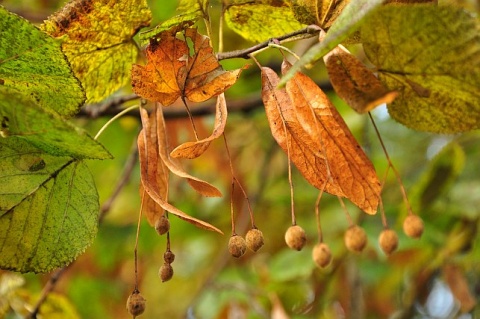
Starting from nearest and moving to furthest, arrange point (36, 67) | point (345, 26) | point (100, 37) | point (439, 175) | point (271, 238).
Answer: point (345, 26)
point (36, 67)
point (100, 37)
point (439, 175)
point (271, 238)

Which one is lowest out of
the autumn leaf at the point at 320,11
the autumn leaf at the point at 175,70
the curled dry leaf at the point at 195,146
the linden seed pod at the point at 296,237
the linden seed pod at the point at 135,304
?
the linden seed pod at the point at 135,304

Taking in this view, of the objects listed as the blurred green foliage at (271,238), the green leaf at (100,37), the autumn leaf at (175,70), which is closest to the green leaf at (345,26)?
the autumn leaf at (175,70)

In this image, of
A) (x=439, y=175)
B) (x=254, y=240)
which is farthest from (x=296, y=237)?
(x=439, y=175)

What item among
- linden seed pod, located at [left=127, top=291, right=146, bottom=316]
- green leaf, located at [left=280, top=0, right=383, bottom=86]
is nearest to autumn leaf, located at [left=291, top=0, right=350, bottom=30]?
green leaf, located at [left=280, top=0, right=383, bottom=86]

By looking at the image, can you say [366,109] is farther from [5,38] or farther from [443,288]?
[443,288]

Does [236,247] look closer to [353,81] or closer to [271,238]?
[353,81]

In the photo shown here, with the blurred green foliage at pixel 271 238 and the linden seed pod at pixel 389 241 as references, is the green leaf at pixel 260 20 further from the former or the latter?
the blurred green foliage at pixel 271 238

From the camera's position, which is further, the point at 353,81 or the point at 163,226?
the point at 163,226

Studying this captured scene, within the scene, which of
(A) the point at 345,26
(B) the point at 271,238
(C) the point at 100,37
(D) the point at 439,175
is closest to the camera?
(A) the point at 345,26
